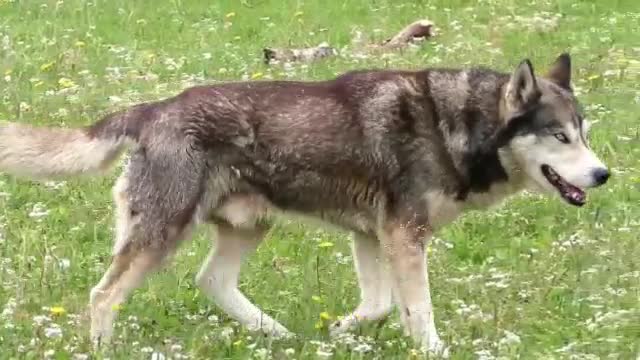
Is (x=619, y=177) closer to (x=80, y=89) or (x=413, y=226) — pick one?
(x=413, y=226)

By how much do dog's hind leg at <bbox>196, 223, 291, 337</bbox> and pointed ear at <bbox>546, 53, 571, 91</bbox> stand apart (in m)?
1.98

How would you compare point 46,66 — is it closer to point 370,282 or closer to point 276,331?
point 370,282

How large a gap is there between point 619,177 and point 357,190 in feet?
11.3

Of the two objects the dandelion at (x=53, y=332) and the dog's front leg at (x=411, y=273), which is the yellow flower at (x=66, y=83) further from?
the dandelion at (x=53, y=332)

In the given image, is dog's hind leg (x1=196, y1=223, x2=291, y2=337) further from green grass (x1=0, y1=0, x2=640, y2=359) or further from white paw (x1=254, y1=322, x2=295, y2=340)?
white paw (x1=254, y1=322, x2=295, y2=340)

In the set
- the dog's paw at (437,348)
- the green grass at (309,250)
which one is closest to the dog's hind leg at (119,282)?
the green grass at (309,250)

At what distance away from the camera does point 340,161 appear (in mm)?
7098

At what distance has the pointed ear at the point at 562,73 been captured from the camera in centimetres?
744

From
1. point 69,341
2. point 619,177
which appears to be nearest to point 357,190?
point 69,341

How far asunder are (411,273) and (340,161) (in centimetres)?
76

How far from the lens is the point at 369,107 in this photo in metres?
7.19

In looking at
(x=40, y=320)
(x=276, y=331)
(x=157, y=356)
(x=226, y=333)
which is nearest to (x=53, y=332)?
(x=40, y=320)

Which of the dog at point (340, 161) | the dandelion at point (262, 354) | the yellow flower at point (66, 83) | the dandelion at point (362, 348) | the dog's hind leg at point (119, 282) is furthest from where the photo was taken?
the yellow flower at point (66, 83)

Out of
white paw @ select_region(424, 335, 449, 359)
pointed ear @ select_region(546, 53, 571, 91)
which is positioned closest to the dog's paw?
white paw @ select_region(424, 335, 449, 359)
